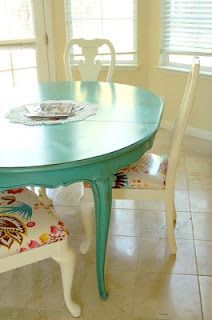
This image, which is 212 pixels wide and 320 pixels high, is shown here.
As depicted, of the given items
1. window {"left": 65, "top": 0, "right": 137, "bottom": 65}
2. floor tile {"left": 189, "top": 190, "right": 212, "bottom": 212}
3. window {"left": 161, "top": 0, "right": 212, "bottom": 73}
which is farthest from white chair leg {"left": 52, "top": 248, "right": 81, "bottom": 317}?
window {"left": 65, "top": 0, "right": 137, "bottom": 65}

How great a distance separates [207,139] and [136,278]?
6.91 feet

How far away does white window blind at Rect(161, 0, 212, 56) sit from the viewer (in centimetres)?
337

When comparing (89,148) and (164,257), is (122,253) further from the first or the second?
(89,148)

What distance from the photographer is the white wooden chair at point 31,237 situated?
1369mm

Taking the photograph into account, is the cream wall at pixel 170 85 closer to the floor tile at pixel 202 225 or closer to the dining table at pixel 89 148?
the floor tile at pixel 202 225

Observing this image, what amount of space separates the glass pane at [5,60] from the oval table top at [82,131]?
1469 mm

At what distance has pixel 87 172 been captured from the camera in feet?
4.53

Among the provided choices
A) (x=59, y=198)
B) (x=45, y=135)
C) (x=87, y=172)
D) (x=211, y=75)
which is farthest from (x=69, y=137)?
(x=211, y=75)

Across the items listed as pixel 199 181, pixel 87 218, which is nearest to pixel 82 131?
pixel 87 218

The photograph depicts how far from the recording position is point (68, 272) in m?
1.50

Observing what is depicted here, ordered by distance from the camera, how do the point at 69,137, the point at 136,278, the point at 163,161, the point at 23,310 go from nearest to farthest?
the point at 69,137, the point at 23,310, the point at 136,278, the point at 163,161

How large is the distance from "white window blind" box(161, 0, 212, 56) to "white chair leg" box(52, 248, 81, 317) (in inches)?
102

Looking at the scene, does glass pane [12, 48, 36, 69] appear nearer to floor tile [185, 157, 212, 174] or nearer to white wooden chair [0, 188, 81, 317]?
floor tile [185, 157, 212, 174]

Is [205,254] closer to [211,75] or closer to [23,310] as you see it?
[23,310]
